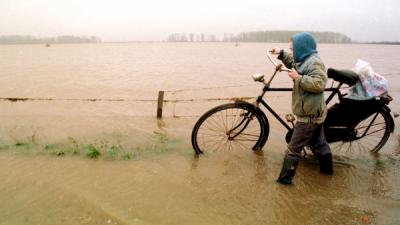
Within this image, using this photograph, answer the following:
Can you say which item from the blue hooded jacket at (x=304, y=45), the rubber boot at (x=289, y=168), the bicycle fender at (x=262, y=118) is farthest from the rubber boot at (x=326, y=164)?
the blue hooded jacket at (x=304, y=45)

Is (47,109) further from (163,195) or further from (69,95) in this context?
(163,195)

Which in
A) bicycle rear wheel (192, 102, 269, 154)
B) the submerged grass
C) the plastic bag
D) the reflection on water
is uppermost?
the plastic bag

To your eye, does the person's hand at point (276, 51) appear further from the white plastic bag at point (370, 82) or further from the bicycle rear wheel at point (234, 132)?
the white plastic bag at point (370, 82)

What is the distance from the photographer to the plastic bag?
455 centimetres

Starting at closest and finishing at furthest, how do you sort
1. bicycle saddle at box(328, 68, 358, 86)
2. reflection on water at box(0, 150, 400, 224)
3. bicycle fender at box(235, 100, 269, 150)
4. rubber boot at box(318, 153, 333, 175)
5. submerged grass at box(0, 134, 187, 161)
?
reflection on water at box(0, 150, 400, 224) → bicycle saddle at box(328, 68, 358, 86) → rubber boot at box(318, 153, 333, 175) → bicycle fender at box(235, 100, 269, 150) → submerged grass at box(0, 134, 187, 161)

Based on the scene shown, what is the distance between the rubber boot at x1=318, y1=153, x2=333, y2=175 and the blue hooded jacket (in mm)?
1694

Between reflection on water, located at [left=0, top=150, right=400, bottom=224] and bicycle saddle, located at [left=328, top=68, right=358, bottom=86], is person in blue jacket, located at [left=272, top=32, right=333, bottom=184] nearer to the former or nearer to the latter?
reflection on water, located at [left=0, top=150, right=400, bottom=224]

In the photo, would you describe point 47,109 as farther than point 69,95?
No

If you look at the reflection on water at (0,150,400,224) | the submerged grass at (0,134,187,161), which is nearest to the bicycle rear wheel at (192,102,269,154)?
the reflection on water at (0,150,400,224)

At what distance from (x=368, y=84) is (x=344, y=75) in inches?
15.6

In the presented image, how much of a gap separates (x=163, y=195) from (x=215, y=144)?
2.06m

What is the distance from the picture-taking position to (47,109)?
9422mm

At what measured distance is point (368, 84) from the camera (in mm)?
4547

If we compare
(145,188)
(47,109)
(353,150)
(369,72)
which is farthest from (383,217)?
(47,109)
